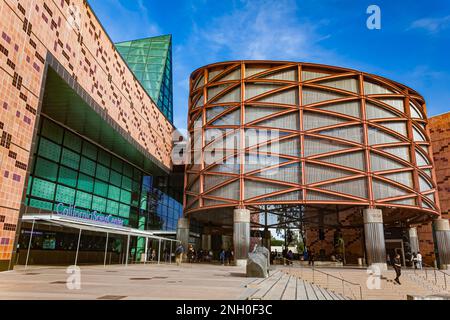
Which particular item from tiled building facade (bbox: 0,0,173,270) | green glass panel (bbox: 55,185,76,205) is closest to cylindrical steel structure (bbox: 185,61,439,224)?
tiled building facade (bbox: 0,0,173,270)

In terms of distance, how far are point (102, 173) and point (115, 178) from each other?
100 inches

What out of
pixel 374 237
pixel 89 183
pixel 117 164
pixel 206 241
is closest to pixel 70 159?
pixel 89 183

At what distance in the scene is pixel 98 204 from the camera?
30.8 m

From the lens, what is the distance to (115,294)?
8492 millimetres

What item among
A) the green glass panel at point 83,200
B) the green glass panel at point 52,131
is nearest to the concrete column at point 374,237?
the green glass panel at point 83,200

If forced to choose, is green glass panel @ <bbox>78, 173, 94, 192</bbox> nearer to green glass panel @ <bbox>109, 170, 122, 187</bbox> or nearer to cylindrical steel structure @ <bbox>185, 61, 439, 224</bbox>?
green glass panel @ <bbox>109, 170, 122, 187</bbox>

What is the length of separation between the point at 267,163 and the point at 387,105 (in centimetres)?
1442

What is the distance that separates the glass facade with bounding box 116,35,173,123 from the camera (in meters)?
51.0

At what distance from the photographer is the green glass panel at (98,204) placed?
30.2 meters

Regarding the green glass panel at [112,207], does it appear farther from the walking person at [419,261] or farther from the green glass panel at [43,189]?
the walking person at [419,261]

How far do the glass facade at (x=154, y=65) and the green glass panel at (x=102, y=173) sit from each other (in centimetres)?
1962

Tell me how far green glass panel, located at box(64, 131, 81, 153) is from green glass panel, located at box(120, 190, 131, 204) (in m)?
8.41
